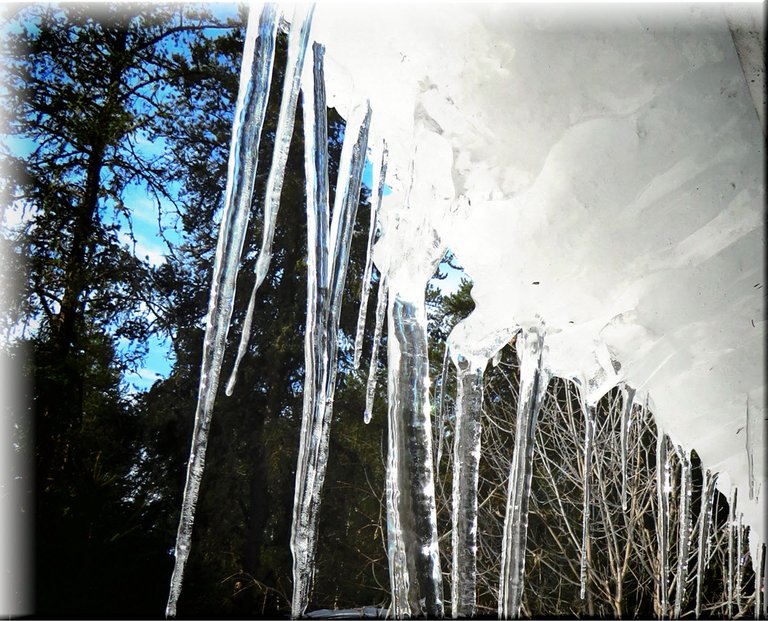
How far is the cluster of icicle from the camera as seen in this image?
758mm

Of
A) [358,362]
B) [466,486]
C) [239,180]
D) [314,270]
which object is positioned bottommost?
[466,486]

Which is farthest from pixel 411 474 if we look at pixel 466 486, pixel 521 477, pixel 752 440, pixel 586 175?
pixel 752 440

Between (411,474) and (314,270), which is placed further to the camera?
(314,270)

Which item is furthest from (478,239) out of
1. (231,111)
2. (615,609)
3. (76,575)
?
(231,111)

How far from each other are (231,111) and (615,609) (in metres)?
5.49

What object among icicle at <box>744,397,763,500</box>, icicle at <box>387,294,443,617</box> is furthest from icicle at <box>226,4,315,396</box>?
icicle at <box>744,397,763,500</box>

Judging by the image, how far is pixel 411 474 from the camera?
755 mm

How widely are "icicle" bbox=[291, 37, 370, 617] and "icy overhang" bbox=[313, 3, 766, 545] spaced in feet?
0.17

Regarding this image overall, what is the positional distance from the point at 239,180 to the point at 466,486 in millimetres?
564

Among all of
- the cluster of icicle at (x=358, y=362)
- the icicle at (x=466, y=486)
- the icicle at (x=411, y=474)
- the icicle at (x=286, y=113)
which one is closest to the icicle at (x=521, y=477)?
the cluster of icicle at (x=358, y=362)

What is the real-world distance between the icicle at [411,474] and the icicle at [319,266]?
14 centimetres

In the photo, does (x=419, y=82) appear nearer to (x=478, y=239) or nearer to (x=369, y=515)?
(x=478, y=239)

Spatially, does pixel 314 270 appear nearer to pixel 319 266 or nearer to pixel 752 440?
pixel 319 266

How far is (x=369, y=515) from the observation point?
5.49 m
